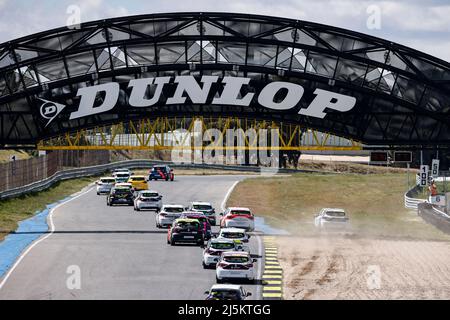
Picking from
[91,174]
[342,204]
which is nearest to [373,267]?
[342,204]

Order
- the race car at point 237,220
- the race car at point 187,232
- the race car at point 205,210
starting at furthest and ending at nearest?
the race car at point 205,210, the race car at point 237,220, the race car at point 187,232

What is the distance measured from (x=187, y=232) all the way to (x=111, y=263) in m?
6.19

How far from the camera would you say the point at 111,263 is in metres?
46.5

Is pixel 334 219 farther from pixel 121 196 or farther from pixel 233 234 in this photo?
pixel 121 196

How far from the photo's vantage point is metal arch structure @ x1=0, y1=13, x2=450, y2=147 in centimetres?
5691

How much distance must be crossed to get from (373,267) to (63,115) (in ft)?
68.0

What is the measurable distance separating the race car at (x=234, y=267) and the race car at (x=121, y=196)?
107 feet

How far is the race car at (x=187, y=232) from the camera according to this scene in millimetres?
51469

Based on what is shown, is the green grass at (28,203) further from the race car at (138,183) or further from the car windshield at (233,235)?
the car windshield at (233,235)

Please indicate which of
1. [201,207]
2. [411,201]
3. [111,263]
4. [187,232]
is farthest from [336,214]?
[411,201]

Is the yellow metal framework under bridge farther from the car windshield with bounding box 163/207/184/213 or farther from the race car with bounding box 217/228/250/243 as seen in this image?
the race car with bounding box 217/228/250/243

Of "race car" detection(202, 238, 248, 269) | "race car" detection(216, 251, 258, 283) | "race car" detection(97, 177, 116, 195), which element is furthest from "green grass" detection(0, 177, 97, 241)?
"race car" detection(216, 251, 258, 283)

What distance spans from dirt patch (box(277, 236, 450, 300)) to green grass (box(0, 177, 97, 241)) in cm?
1657

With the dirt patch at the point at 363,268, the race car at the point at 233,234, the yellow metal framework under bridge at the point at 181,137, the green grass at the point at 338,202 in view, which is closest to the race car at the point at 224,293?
the dirt patch at the point at 363,268
